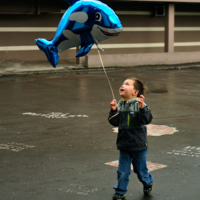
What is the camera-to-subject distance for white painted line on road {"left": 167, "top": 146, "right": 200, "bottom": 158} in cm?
608

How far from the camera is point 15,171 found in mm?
5391

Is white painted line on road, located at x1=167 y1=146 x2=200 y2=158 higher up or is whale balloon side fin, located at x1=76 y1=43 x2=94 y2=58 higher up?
whale balloon side fin, located at x1=76 y1=43 x2=94 y2=58

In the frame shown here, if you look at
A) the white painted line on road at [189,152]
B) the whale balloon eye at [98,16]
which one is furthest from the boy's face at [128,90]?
the white painted line on road at [189,152]

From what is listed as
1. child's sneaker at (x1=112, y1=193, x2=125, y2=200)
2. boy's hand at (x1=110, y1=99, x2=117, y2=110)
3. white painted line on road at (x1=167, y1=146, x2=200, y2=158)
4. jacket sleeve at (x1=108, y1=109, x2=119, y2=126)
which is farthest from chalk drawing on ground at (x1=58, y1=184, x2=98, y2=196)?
white painted line on road at (x1=167, y1=146, x2=200, y2=158)

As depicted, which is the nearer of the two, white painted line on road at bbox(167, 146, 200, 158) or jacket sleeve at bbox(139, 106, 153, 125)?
jacket sleeve at bbox(139, 106, 153, 125)

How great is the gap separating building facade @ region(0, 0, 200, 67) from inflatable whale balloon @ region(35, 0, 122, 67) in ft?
55.8

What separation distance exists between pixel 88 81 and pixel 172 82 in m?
3.26

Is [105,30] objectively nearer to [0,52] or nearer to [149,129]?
[149,129]

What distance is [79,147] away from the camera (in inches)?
258

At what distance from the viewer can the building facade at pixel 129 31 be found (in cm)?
2206

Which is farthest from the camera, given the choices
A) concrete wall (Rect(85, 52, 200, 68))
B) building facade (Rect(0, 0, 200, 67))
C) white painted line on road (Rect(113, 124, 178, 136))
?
concrete wall (Rect(85, 52, 200, 68))

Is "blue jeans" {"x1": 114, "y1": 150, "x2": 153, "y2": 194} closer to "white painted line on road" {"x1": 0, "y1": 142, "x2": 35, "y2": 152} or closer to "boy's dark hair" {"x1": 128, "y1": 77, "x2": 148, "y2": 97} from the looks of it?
"boy's dark hair" {"x1": 128, "y1": 77, "x2": 148, "y2": 97}

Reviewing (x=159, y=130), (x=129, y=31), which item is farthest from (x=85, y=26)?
(x=129, y=31)

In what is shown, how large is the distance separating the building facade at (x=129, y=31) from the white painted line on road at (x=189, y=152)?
16.2 metres
